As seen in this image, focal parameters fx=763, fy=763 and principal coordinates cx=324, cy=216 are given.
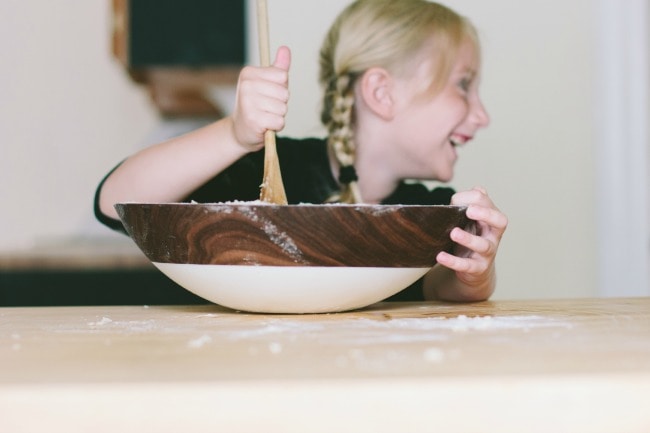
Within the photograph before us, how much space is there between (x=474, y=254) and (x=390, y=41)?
655mm

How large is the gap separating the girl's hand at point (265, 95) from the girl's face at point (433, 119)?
1.87ft

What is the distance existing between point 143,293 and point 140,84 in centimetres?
100

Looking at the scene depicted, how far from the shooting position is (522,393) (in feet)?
1.30

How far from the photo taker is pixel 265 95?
875mm

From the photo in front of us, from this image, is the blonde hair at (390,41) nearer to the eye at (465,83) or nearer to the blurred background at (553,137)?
the eye at (465,83)

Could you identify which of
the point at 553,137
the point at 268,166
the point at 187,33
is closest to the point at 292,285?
the point at 268,166

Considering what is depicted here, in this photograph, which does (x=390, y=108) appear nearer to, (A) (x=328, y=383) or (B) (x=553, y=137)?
(B) (x=553, y=137)

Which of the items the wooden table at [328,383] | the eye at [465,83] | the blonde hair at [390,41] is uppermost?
Result: the blonde hair at [390,41]

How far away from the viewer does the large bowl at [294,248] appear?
0.65 m

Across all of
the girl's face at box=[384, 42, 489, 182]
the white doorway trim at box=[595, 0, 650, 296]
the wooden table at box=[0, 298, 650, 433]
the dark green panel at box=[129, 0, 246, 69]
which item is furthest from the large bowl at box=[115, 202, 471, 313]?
the dark green panel at box=[129, 0, 246, 69]

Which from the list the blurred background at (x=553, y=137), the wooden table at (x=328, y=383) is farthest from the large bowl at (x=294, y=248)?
the blurred background at (x=553, y=137)

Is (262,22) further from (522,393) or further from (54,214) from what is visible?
(54,214)

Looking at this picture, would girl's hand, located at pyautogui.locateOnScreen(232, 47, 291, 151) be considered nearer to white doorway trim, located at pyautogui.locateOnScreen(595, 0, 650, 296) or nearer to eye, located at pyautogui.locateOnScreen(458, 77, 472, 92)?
eye, located at pyautogui.locateOnScreen(458, 77, 472, 92)

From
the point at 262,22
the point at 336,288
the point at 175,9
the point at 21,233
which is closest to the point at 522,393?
the point at 336,288
